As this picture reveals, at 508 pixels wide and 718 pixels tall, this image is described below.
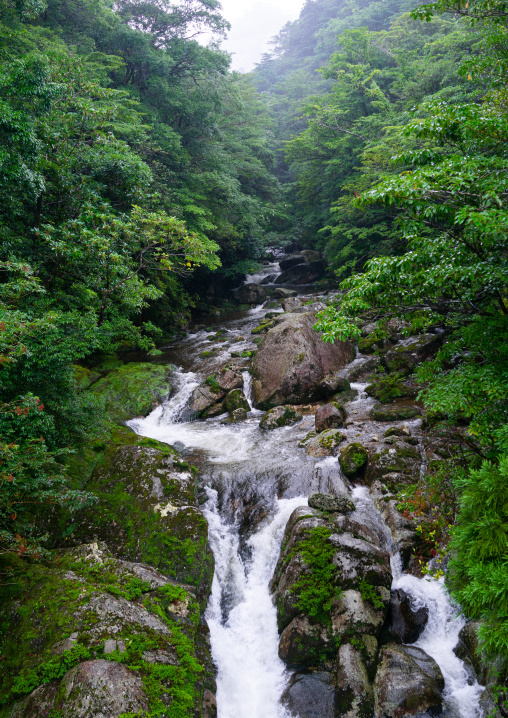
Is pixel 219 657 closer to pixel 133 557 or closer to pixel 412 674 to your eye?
pixel 133 557

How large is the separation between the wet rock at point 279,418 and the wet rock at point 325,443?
1631 mm

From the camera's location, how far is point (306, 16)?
2239 inches

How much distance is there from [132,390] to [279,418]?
5303mm

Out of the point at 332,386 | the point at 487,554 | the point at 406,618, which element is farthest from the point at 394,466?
the point at 332,386

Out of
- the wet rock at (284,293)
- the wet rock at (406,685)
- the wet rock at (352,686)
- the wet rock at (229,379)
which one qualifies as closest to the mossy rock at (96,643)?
the wet rock at (352,686)

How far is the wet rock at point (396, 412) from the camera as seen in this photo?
9.37 metres

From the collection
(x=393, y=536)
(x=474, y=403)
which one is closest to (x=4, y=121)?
(x=474, y=403)

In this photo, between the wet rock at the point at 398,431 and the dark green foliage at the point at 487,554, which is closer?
the dark green foliage at the point at 487,554

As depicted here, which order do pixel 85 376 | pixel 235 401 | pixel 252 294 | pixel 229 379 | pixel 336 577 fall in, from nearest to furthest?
pixel 336 577 → pixel 235 401 → pixel 85 376 → pixel 229 379 → pixel 252 294

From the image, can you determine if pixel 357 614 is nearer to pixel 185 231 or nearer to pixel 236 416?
pixel 236 416

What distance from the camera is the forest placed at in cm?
441

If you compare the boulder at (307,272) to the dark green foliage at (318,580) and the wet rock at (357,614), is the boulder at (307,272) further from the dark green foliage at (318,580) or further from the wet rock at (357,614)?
the wet rock at (357,614)

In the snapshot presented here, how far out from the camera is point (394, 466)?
7.32 metres

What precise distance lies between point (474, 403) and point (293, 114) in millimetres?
40207
